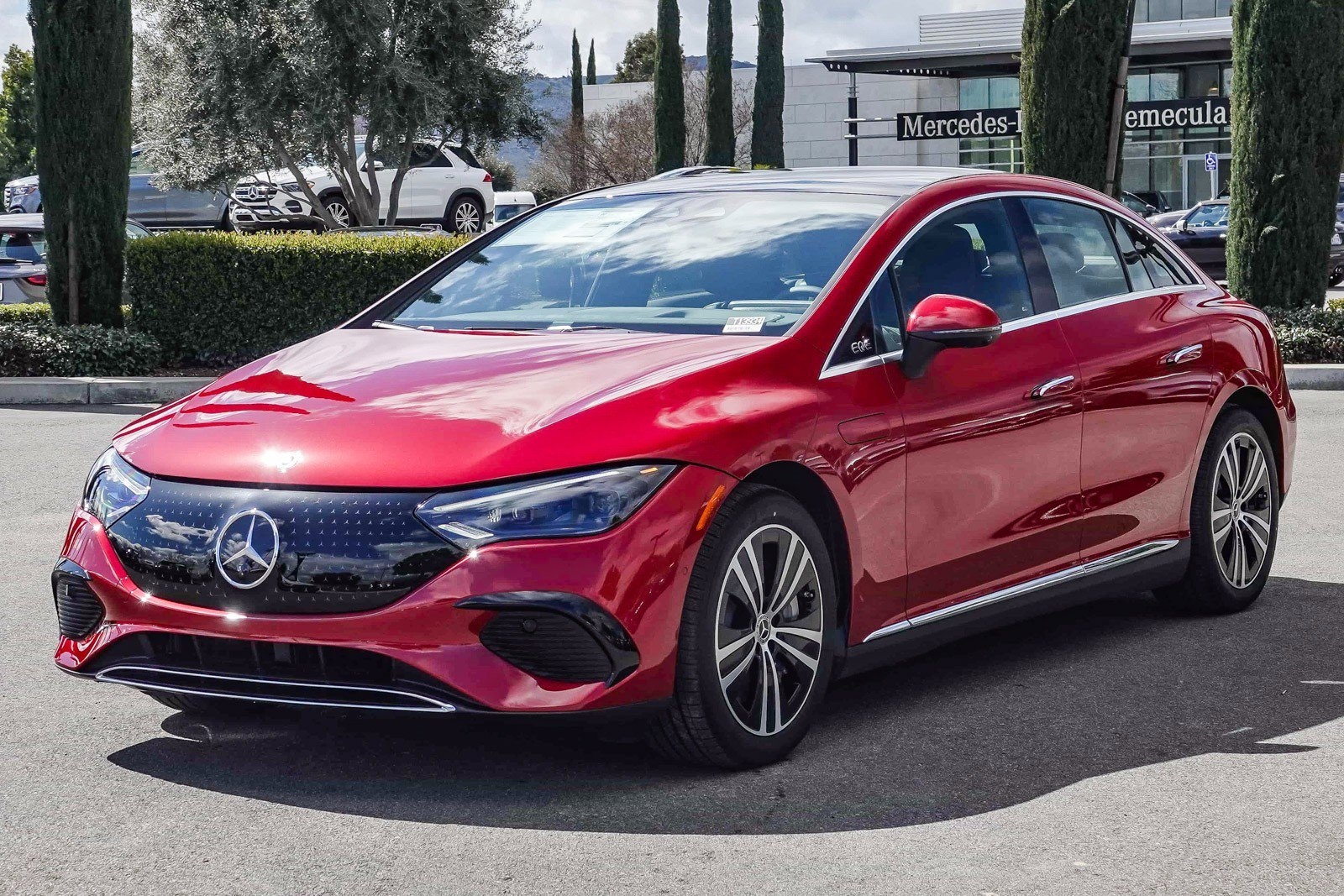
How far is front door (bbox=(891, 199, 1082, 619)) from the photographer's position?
5.34 meters

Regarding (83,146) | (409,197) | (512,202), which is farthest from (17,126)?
(83,146)

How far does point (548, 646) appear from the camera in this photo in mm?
4348

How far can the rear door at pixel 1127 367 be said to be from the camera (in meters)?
6.10

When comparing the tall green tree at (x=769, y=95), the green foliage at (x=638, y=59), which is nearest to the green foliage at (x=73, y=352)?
the tall green tree at (x=769, y=95)

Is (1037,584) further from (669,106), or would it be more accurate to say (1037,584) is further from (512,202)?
(512,202)

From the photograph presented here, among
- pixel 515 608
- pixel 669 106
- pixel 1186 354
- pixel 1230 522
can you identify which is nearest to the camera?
pixel 515 608

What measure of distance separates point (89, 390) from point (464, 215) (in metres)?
17.7

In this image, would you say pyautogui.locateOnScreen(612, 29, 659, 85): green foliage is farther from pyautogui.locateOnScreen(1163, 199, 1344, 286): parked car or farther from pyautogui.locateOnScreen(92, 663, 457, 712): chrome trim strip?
pyautogui.locateOnScreen(92, 663, 457, 712): chrome trim strip

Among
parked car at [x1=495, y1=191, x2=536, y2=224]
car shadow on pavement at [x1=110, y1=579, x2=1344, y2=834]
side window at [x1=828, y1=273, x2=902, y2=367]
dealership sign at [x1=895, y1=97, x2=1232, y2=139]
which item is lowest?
car shadow on pavement at [x1=110, y1=579, x2=1344, y2=834]

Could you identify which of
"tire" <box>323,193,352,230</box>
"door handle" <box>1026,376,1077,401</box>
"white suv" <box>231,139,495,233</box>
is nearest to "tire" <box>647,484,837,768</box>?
"door handle" <box>1026,376,1077,401</box>

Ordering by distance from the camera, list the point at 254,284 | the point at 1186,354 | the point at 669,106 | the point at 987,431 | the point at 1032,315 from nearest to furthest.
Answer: the point at 987,431
the point at 1032,315
the point at 1186,354
the point at 254,284
the point at 669,106

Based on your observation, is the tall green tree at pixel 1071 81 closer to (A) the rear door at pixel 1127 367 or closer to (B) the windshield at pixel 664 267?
(A) the rear door at pixel 1127 367

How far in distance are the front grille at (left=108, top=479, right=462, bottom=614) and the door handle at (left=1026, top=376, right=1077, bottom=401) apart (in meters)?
2.18

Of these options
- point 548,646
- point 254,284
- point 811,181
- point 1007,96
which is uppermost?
point 1007,96
